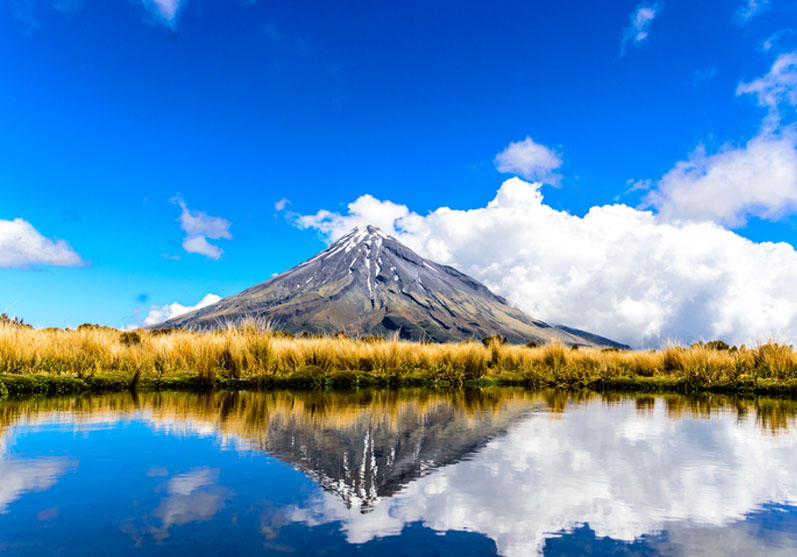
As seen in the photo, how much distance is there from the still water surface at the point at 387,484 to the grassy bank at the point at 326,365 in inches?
169

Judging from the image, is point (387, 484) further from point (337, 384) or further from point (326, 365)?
point (326, 365)

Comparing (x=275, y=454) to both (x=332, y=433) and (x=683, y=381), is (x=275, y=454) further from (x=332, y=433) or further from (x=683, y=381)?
(x=683, y=381)

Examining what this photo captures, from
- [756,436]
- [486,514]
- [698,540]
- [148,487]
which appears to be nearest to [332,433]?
[148,487]

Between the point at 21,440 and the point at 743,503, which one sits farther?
the point at 21,440

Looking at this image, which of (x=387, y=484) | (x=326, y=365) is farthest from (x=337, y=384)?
(x=387, y=484)

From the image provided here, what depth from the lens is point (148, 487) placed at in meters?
4.58

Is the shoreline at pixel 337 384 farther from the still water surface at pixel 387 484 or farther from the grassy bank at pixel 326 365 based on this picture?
the still water surface at pixel 387 484

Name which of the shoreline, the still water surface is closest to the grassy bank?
the shoreline

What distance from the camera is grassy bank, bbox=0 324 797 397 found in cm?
1241

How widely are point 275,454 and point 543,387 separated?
11.3 meters

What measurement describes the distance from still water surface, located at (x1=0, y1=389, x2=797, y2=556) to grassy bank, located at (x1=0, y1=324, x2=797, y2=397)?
4280 millimetres

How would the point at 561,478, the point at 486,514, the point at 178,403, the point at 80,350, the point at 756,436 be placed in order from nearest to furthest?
the point at 486,514 < the point at 561,478 < the point at 756,436 < the point at 178,403 < the point at 80,350

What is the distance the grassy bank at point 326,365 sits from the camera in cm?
1241

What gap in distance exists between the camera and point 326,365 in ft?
50.6
